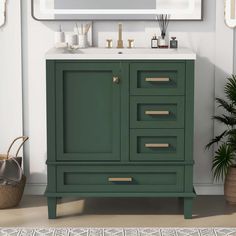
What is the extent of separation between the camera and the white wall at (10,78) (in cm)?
510

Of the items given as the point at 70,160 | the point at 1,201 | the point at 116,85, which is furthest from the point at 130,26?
the point at 1,201

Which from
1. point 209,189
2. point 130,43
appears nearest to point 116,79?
point 130,43

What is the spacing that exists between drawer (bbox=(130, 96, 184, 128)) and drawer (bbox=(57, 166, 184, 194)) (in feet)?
1.04

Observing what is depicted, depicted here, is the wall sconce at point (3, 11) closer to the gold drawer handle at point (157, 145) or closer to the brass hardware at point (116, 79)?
the brass hardware at point (116, 79)

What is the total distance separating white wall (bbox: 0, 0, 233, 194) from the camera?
16.7 ft

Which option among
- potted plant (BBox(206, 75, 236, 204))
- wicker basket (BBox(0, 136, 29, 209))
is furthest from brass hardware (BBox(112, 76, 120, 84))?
wicker basket (BBox(0, 136, 29, 209))

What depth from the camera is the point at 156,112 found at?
4.57 meters

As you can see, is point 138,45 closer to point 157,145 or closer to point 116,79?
point 116,79

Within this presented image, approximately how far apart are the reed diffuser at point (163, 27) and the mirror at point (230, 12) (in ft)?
1.38

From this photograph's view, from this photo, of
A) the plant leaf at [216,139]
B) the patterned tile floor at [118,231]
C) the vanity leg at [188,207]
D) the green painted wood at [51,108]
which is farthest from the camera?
the plant leaf at [216,139]

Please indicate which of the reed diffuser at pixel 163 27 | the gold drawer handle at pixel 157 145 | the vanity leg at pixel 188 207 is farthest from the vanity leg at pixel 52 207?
the reed diffuser at pixel 163 27

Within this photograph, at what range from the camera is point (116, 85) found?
180 inches

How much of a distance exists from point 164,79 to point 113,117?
41 centimetres

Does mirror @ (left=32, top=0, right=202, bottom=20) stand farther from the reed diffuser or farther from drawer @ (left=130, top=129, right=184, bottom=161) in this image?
drawer @ (left=130, top=129, right=184, bottom=161)
